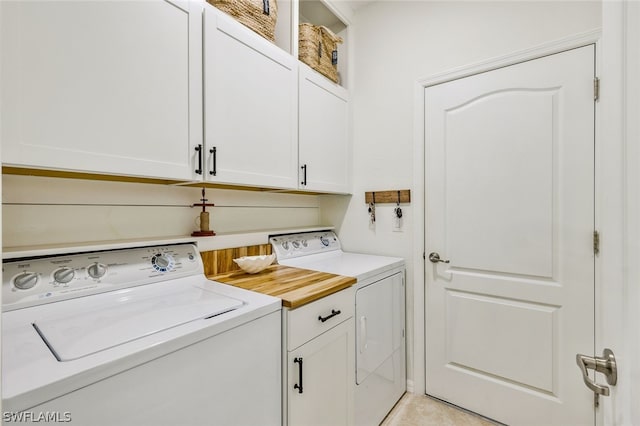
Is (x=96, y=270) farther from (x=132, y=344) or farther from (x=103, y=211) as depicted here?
(x=132, y=344)

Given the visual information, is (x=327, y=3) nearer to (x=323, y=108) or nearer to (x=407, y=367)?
(x=323, y=108)

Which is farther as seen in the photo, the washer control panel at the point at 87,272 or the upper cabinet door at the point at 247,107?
the upper cabinet door at the point at 247,107

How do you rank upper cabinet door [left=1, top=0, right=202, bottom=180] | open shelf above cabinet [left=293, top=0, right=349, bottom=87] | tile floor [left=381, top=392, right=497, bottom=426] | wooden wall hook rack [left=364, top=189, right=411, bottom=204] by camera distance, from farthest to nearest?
open shelf above cabinet [left=293, top=0, right=349, bottom=87] → wooden wall hook rack [left=364, top=189, right=411, bottom=204] → tile floor [left=381, top=392, right=497, bottom=426] → upper cabinet door [left=1, top=0, right=202, bottom=180]

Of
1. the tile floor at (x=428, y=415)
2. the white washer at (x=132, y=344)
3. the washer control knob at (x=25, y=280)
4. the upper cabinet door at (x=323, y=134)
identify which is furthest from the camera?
the upper cabinet door at (x=323, y=134)

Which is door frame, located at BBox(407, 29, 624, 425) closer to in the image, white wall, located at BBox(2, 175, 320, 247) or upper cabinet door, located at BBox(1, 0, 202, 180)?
white wall, located at BBox(2, 175, 320, 247)

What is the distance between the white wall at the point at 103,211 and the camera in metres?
1.20

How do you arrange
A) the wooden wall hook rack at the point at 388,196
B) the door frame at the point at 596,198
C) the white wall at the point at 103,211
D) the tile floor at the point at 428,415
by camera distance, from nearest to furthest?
the door frame at the point at 596,198, the white wall at the point at 103,211, the tile floor at the point at 428,415, the wooden wall hook rack at the point at 388,196

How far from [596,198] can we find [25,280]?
98.7 inches

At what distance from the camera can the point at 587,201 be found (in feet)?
5.25

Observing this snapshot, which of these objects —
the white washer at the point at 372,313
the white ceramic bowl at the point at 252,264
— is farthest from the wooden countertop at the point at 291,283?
the white washer at the point at 372,313

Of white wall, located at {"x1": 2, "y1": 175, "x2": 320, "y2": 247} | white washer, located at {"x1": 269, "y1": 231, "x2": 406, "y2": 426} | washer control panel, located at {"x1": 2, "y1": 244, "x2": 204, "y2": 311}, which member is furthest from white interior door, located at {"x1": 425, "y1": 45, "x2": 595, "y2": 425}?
washer control panel, located at {"x1": 2, "y1": 244, "x2": 204, "y2": 311}

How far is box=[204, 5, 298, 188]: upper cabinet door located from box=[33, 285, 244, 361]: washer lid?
56 centimetres

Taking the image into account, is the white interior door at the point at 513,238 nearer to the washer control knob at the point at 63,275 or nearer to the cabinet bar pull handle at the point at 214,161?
the cabinet bar pull handle at the point at 214,161

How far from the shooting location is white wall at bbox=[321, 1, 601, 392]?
1.77 meters
